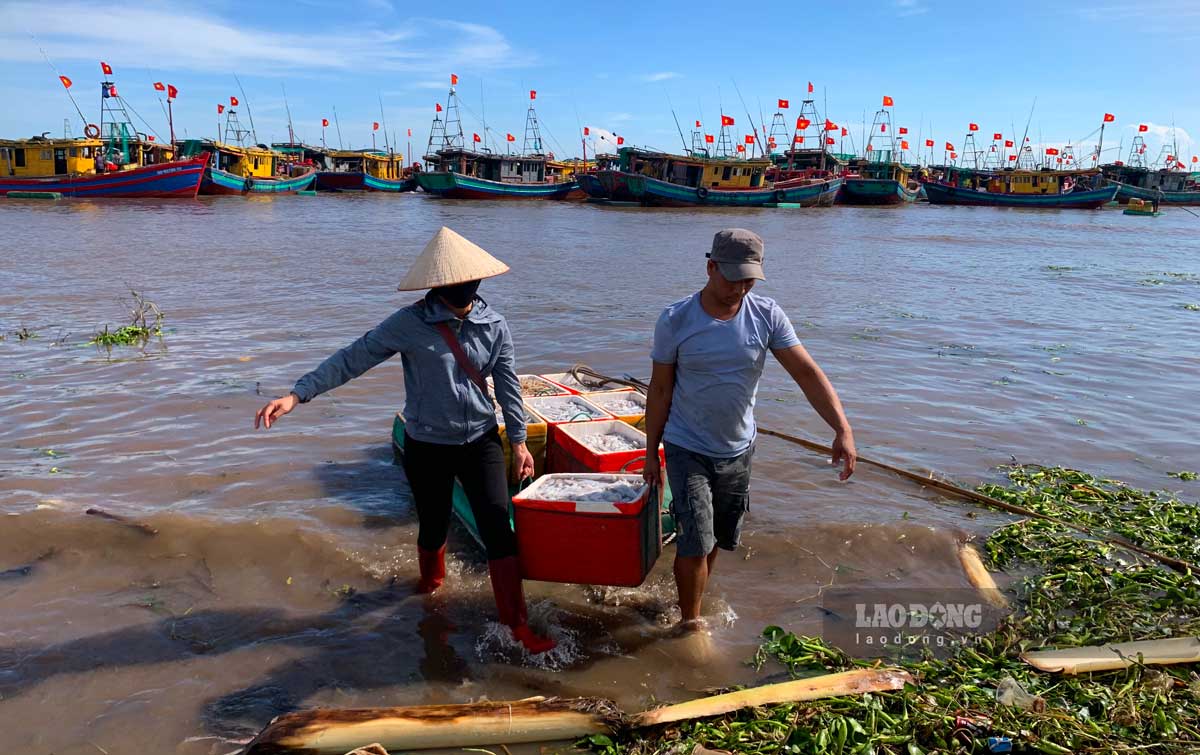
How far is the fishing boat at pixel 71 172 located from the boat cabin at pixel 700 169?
23451mm

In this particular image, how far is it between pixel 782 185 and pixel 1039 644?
4520cm

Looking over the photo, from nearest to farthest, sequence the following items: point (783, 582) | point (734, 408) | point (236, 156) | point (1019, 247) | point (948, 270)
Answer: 1. point (734, 408)
2. point (783, 582)
3. point (948, 270)
4. point (1019, 247)
5. point (236, 156)

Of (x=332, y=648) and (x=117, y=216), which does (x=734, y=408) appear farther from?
(x=117, y=216)

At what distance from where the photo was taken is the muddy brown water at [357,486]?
356 cm

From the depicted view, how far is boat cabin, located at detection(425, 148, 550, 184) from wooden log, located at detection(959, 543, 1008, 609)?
153 ft

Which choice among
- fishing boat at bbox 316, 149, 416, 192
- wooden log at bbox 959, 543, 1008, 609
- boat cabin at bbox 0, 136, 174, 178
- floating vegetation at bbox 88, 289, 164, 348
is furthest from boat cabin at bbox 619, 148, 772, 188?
wooden log at bbox 959, 543, 1008, 609

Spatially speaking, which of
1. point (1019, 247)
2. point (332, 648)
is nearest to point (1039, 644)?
point (332, 648)

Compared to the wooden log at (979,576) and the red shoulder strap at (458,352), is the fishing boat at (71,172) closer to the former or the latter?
the red shoulder strap at (458,352)

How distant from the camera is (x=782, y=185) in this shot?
4619cm

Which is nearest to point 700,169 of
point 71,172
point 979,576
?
point 71,172

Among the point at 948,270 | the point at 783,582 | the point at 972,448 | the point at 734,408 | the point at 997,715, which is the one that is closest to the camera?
the point at 997,715

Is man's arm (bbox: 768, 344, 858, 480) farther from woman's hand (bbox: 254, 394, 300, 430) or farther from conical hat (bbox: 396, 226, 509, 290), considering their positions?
woman's hand (bbox: 254, 394, 300, 430)

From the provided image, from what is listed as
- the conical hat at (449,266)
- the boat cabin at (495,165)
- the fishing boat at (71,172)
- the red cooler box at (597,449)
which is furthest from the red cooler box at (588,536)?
the boat cabin at (495,165)

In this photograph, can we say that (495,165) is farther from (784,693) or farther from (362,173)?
(784,693)
